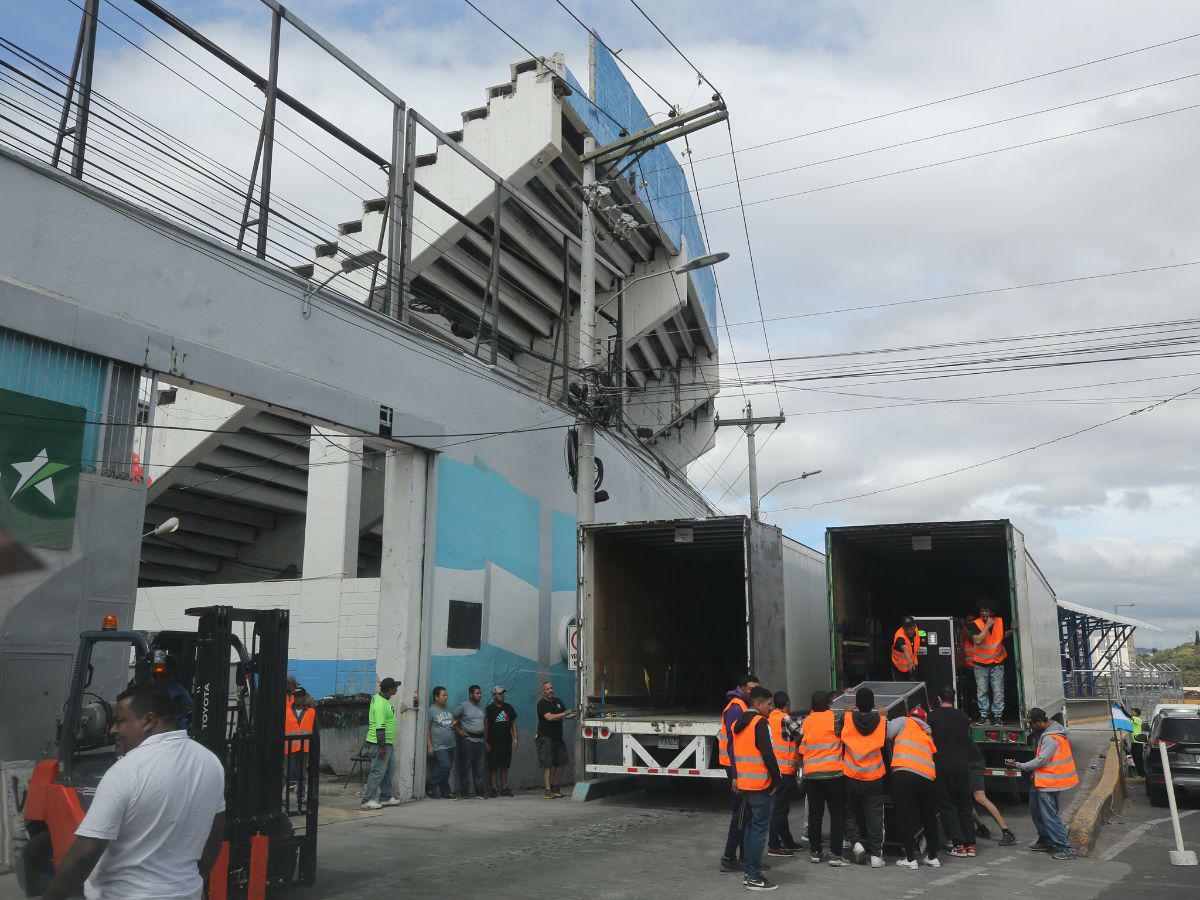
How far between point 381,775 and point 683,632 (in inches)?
238

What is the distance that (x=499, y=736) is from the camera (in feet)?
45.4

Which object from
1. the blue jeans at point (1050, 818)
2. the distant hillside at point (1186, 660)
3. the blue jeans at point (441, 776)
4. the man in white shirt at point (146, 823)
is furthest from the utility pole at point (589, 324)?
the distant hillside at point (1186, 660)

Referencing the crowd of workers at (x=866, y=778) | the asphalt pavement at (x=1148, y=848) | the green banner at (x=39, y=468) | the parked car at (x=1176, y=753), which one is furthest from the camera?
the parked car at (x=1176, y=753)

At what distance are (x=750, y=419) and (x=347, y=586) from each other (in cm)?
1920

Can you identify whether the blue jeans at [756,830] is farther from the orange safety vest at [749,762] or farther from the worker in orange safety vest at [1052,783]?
the worker in orange safety vest at [1052,783]

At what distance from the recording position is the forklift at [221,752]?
6.31 metres

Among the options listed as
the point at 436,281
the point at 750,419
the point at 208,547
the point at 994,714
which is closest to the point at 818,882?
the point at 994,714

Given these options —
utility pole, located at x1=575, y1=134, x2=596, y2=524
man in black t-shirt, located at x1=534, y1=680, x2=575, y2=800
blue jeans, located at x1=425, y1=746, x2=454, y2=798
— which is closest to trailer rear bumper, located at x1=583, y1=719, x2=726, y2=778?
man in black t-shirt, located at x1=534, y1=680, x2=575, y2=800

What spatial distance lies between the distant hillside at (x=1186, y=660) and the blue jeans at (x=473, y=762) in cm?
2061

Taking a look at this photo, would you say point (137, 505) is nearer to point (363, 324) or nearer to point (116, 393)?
point (116, 393)

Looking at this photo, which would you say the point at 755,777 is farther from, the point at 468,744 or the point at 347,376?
the point at 347,376

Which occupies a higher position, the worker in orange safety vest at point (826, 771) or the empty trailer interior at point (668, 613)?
the empty trailer interior at point (668, 613)

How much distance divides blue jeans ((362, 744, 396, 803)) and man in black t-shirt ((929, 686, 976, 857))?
20.2ft

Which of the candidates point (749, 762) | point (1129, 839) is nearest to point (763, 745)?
point (749, 762)
